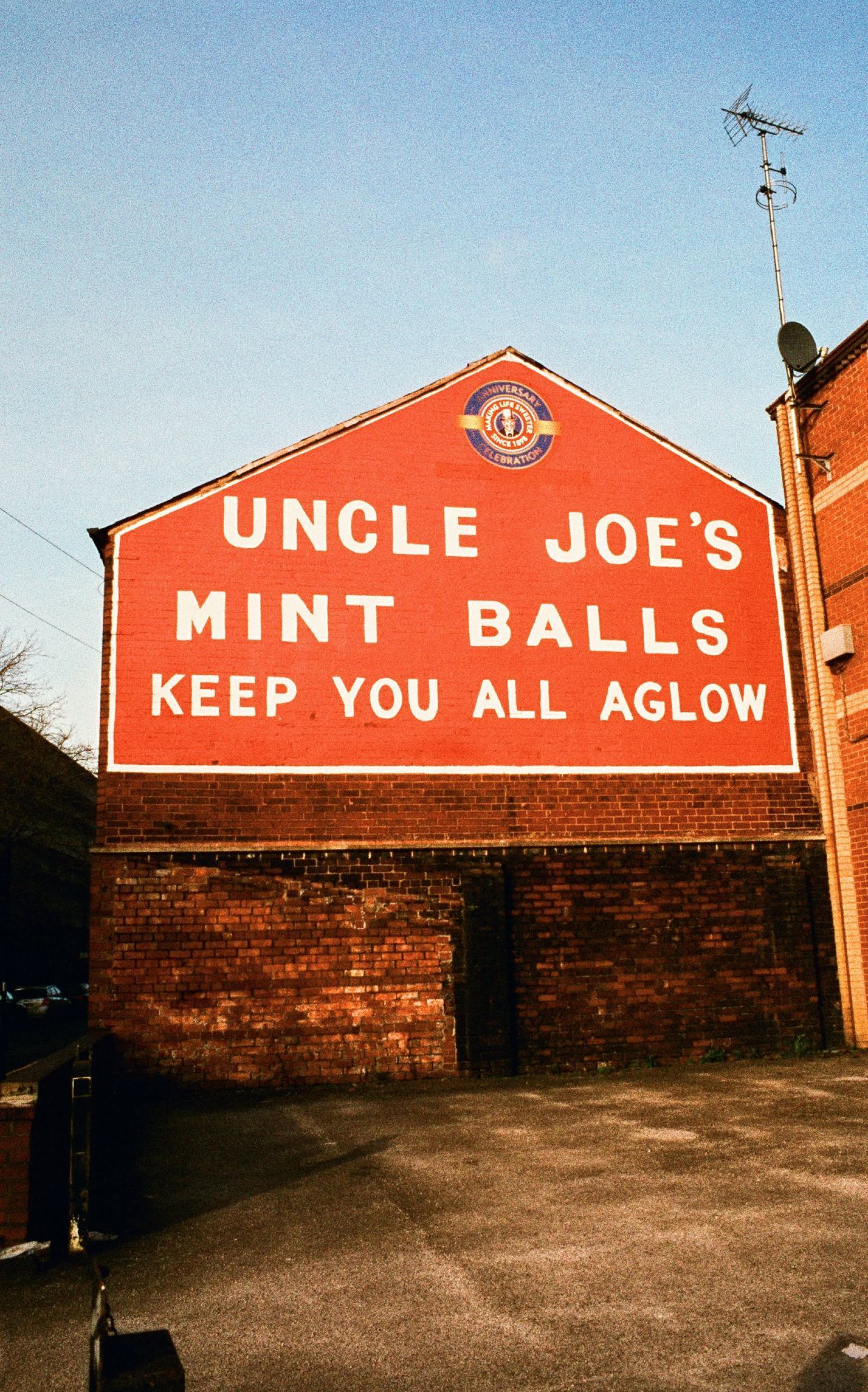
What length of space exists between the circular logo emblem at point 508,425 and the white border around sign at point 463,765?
0.35 m

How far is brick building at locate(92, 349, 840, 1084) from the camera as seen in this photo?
39.0ft

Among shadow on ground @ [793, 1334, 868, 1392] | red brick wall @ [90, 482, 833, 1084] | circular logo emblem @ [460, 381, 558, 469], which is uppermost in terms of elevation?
circular logo emblem @ [460, 381, 558, 469]

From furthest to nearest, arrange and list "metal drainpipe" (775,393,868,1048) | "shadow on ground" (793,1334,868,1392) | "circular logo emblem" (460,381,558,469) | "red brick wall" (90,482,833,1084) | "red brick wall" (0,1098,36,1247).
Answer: "circular logo emblem" (460,381,558,469) < "metal drainpipe" (775,393,868,1048) < "red brick wall" (90,482,833,1084) < "red brick wall" (0,1098,36,1247) < "shadow on ground" (793,1334,868,1392)

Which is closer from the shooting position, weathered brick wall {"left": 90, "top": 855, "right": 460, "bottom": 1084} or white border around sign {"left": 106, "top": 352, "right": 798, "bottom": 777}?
weathered brick wall {"left": 90, "top": 855, "right": 460, "bottom": 1084}

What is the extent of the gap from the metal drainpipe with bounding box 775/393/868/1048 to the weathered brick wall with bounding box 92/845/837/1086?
0.22 m

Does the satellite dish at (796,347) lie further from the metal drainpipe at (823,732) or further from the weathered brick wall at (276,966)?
the weathered brick wall at (276,966)

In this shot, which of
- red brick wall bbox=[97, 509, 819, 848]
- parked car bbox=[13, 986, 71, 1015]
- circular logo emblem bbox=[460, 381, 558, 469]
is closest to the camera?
red brick wall bbox=[97, 509, 819, 848]

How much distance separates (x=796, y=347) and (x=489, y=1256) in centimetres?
1224

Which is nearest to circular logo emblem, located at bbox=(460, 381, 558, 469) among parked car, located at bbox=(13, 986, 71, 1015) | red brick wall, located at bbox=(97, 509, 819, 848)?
red brick wall, located at bbox=(97, 509, 819, 848)

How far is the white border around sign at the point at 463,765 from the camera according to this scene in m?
12.3

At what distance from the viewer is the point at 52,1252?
5.89m

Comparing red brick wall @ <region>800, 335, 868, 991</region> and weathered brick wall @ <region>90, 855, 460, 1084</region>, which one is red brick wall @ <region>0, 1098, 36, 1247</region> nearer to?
weathered brick wall @ <region>90, 855, 460, 1084</region>

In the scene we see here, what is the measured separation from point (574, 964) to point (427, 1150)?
14.6ft

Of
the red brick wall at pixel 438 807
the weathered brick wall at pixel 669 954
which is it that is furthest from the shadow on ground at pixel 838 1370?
the red brick wall at pixel 438 807
